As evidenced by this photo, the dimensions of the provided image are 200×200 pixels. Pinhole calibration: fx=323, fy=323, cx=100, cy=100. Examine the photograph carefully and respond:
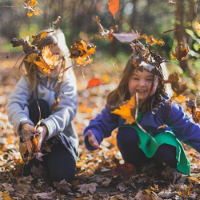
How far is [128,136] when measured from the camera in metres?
2.28

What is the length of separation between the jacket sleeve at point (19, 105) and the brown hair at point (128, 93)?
1.98 ft

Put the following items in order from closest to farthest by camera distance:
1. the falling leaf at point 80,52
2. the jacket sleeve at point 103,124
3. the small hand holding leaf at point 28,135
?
1. the falling leaf at point 80,52
2. the small hand holding leaf at point 28,135
3. the jacket sleeve at point 103,124

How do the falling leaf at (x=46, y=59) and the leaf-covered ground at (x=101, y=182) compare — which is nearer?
the falling leaf at (x=46, y=59)

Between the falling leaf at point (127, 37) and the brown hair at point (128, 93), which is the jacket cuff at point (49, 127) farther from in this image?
the falling leaf at point (127, 37)

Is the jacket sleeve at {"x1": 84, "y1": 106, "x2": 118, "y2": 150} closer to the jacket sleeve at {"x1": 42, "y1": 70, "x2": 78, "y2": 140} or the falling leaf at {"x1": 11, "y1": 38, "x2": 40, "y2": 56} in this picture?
the jacket sleeve at {"x1": 42, "y1": 70, "x2": 78, "y2": 140}

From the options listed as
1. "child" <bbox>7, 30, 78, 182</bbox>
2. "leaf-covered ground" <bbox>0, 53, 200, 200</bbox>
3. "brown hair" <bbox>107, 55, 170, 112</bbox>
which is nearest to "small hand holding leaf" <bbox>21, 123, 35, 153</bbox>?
"child" <bbox>7, 30, 78, 182</bbox>

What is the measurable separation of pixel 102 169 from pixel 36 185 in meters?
0.57

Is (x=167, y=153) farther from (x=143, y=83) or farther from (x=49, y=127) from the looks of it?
(x=49, y=127)

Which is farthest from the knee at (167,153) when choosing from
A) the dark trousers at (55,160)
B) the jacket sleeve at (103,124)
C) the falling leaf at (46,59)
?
the falling leaf at (46,59)

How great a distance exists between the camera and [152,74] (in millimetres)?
2092

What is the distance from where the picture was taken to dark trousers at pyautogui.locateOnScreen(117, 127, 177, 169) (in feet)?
7.13

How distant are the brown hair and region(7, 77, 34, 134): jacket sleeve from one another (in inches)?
23.8

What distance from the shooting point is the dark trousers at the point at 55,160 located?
85.7 inches

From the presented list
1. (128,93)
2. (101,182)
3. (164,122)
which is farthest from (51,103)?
(164,122)
